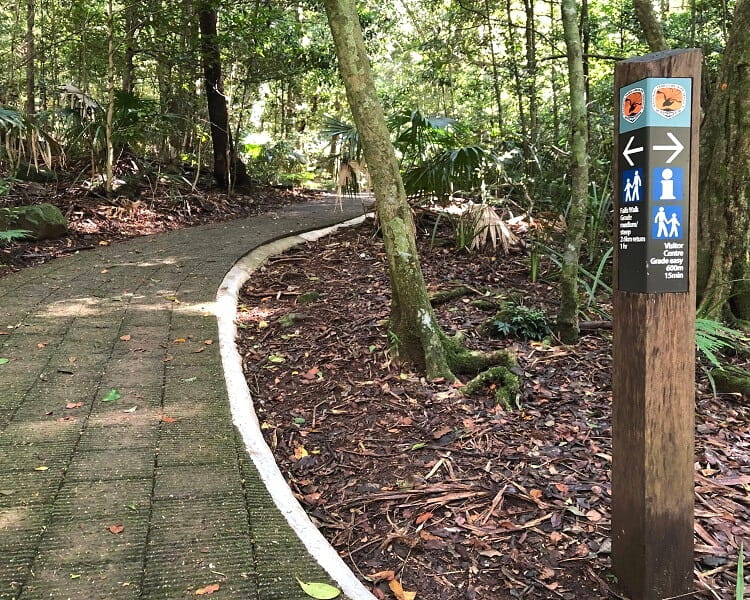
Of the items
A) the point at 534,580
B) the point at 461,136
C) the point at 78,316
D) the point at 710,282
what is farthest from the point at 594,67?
the point at 534,580

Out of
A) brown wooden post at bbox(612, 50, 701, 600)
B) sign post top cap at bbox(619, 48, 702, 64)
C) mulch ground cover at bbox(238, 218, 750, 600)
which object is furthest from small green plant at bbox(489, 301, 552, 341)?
sign post top cap at bbox(619, 48, 702, 64)

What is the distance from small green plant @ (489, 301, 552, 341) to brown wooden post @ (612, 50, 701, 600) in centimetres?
238

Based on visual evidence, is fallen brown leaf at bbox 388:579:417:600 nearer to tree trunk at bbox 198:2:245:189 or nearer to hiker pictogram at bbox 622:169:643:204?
hiker pictogram at bbox 622:169:643:204

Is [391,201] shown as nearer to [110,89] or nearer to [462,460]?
[462,460]

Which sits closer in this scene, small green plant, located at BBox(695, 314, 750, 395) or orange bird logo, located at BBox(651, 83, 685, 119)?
orange bird logo, located at BBox(651, 83, 685, 119)

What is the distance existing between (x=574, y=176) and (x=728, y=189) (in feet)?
3.81

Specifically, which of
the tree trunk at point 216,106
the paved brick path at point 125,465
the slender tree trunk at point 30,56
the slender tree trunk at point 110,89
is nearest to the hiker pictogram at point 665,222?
the paved brick path at point 125,465

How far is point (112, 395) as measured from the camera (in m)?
3.66

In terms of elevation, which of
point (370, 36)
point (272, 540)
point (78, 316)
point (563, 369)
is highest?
point (370, 36)

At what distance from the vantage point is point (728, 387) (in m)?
3.99

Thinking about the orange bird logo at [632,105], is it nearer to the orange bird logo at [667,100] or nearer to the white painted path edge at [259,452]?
the orange bird logo at [667,100]

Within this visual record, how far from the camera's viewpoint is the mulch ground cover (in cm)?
262

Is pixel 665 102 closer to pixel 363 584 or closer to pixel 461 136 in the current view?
→ pixel 363 584

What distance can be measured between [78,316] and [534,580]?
4.09 meters
